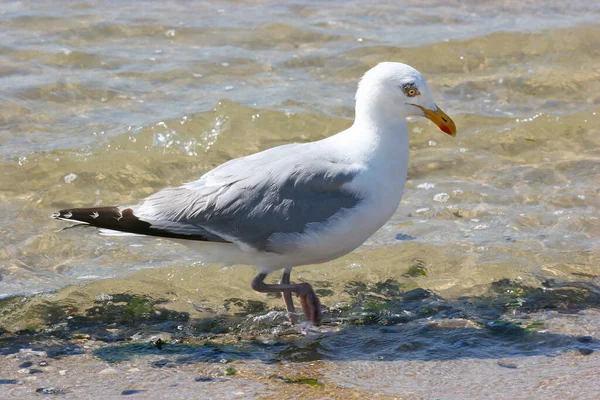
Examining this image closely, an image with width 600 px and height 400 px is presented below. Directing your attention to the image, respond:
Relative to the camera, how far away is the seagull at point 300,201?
5.39 meters

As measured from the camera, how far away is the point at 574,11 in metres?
12.9

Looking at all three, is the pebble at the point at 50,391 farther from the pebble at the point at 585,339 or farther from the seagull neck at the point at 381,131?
the pebble at the point at 585,339

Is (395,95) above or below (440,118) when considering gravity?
above

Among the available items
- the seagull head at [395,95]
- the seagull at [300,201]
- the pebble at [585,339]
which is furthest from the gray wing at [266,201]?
the pebble at [585,339]

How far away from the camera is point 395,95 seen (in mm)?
5645

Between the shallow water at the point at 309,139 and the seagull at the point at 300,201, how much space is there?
53 centimetres

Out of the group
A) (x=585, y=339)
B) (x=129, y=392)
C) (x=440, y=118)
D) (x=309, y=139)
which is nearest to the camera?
(x=129, y=392)

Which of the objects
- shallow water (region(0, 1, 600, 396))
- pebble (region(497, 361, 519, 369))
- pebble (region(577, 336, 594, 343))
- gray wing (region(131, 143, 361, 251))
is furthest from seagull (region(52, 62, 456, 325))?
pebble (region(577, 336, 594, 343))

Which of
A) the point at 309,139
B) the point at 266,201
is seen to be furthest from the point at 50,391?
the point at 309,139

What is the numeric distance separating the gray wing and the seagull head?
0.46 m

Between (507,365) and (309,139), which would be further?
(309,139)

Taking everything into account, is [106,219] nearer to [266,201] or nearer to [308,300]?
[266,201]

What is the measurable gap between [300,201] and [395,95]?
2.98ft

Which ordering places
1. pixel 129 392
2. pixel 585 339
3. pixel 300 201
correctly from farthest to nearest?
pixel 300 201 < pixel 585 339 < pixel 129 392
